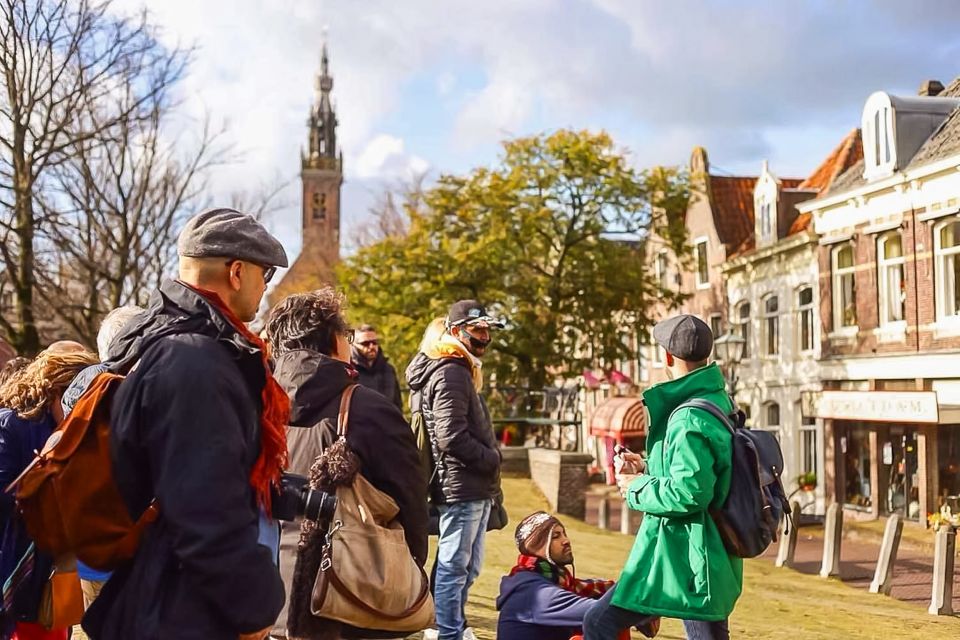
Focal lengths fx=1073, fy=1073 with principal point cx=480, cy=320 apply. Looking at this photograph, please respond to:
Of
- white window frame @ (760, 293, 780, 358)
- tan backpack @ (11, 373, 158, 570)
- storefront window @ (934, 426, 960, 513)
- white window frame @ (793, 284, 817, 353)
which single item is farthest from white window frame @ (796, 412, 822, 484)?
tan backpack @ (11, 373, 158, 570)

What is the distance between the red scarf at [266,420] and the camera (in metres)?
2.65

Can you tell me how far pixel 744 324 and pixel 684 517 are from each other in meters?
27.3

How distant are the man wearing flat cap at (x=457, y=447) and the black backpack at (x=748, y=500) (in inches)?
74.2

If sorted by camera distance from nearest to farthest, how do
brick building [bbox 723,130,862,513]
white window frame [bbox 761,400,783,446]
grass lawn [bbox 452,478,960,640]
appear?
1. grass lawn [bbox 452,478,960,640]
2. brick building [bbox 723,130,862,513]
3. white window frame [bbox 761,400,783,446]

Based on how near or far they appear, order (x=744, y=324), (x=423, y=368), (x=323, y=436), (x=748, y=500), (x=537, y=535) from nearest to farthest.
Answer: (x=323, y=436) < (x=748, y=500) < (x=537, y=535) < (x=423, y=368) < (x=744, y=324)

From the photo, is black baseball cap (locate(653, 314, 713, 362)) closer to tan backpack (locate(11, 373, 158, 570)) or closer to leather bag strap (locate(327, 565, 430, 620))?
leather bag strap (locate(327, 565, 430, 620))

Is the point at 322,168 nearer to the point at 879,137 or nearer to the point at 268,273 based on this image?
the point at 879,137

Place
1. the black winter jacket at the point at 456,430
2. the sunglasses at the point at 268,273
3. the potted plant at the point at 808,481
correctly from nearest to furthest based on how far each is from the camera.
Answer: the sunglasses at the point at 268,273 < the black winter jacket at the point at 456,430 < the potted plant at the point at 808,481

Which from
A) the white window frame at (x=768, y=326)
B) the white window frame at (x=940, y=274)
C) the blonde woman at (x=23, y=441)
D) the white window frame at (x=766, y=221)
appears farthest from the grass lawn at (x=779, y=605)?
the white window frame at (x=766, y=221)

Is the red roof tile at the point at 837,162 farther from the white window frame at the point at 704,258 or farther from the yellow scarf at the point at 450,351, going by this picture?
the yellow scarf at the point at 450,351

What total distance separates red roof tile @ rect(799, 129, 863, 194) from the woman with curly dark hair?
25630mm

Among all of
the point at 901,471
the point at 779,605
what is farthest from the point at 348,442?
the point at 901,471

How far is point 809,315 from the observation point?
2675 centimetres

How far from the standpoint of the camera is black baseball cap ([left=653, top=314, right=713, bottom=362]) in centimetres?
442
